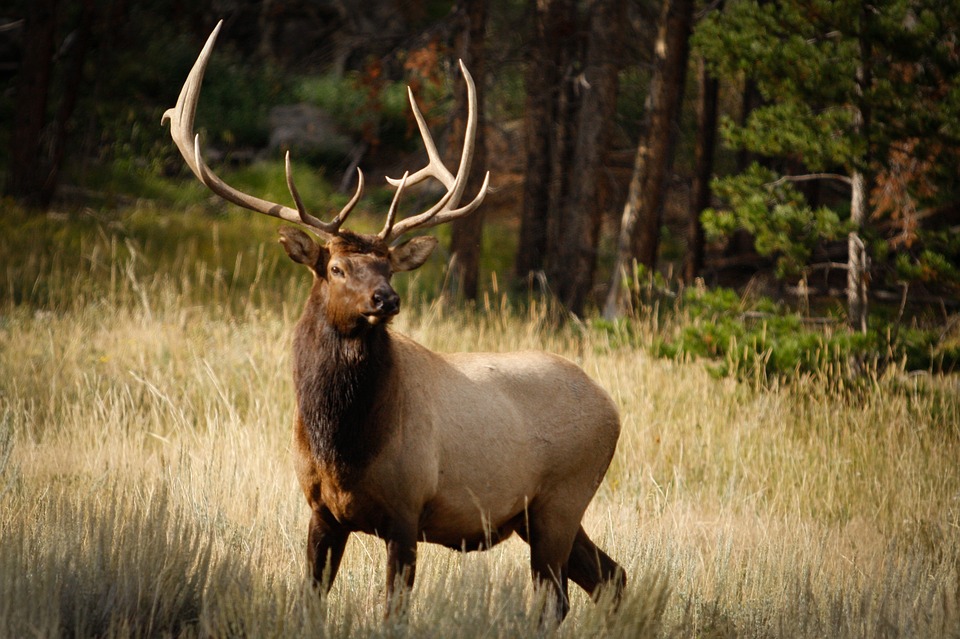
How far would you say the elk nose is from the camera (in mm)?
3889

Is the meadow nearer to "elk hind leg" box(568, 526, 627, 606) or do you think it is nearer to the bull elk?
"elk hind leg" box(568, 526, 627, 606)

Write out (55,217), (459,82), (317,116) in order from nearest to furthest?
1. (459,82)
2. (55,217)
3. (317,116)

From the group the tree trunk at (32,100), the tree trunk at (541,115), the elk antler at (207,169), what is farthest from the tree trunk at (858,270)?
the tree trunk at (32,100)

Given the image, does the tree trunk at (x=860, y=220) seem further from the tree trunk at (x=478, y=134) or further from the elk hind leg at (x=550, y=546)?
the tree trunk at (x=478, y=134)

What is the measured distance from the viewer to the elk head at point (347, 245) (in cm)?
401

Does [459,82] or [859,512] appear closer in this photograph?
[859,512]

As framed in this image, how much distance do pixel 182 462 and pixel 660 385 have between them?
4054mm

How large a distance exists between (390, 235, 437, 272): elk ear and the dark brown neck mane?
1.45 feet

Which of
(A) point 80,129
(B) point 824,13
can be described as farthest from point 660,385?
(A) point 80,129

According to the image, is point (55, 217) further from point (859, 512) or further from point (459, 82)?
point (859, 512)

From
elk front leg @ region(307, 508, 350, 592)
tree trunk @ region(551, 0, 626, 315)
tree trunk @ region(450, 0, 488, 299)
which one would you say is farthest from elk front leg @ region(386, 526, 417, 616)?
tree trunk @ region(551, 0, 626, 315)

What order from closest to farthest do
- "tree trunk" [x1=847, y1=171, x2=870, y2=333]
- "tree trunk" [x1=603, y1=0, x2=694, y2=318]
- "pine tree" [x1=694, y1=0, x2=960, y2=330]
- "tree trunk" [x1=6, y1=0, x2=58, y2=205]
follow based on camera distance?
1. "pine tree" [x1=694, y1=0, x2=960, y2=330]
2. "tree trunk" [x1=847, y1=171, x2=870, y2=333]
3. "tree trunk" [x1=603, y1=0, x2=694, y2=318]
4. "tree trunk" [x1=6, y1=0, x2=58, y2=205]

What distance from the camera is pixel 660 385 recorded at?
327 inches

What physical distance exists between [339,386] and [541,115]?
41.0 ft
